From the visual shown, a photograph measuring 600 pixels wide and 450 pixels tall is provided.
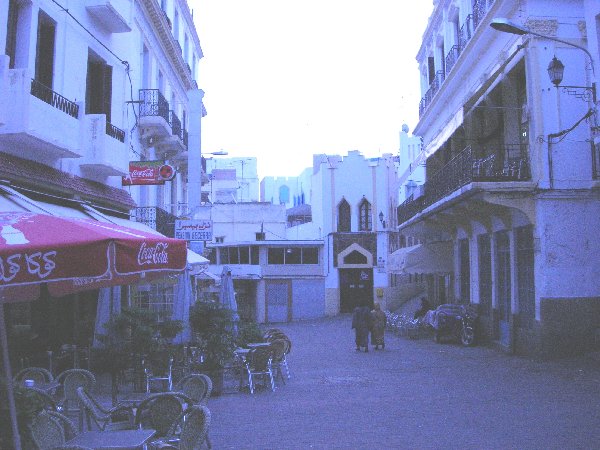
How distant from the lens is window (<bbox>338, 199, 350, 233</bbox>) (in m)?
42.6

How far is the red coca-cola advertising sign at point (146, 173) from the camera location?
16.6m

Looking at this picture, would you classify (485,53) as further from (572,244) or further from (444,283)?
(444,283)

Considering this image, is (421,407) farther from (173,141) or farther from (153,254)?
(173,141)

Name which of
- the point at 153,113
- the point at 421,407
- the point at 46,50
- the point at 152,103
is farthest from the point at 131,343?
the point at 152,103

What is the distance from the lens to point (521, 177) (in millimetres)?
15984

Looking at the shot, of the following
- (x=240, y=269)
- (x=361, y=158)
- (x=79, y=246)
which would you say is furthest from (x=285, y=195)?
(x=79, y=246)

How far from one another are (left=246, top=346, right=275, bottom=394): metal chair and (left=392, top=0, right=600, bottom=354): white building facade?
287 inches

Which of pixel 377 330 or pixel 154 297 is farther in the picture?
pixel 154 297

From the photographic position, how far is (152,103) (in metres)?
19.6

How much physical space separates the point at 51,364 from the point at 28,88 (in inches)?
197

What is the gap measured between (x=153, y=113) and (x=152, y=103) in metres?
0.42

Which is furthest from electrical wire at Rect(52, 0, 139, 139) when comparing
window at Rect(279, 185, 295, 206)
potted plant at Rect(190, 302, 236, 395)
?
window at Rect(279, 185, 295, 206)

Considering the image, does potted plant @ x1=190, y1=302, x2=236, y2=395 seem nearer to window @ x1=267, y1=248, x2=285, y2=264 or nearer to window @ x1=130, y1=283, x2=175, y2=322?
window @ x1=130, y1=283, x2=175, y2=322

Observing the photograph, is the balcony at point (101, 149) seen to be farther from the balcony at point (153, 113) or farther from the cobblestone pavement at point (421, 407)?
the cobblestone pavement at point (421, 407)
